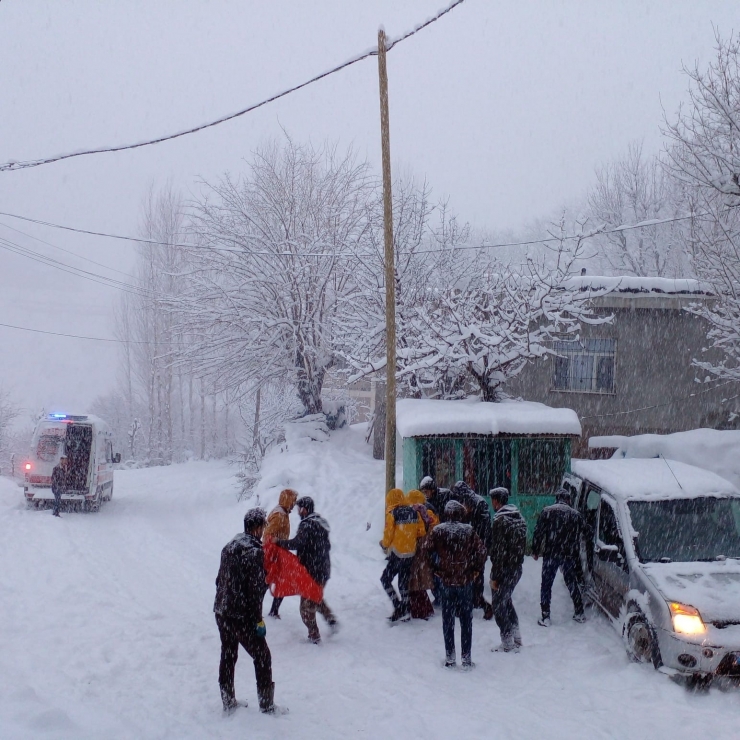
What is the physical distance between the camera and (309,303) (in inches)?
796

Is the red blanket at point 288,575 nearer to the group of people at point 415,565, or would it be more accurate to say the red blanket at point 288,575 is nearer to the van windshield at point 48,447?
the group of people at point 415,565

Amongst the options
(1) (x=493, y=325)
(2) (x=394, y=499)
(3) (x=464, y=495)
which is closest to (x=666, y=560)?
(3) (x=464, y=495)

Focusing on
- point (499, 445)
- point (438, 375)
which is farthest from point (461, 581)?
point (438, 375)

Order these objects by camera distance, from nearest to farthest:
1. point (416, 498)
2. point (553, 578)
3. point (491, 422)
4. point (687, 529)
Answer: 1. point (687, 529)
2. point (553, 578)
3. point (416, 498)
4. point (491, 422)

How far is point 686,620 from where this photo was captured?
6.05 metres

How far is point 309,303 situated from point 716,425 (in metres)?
11.4

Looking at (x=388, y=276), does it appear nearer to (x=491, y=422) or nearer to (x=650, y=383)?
(x=491, y=422)

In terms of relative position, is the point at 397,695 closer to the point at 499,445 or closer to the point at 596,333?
the point at 499,445

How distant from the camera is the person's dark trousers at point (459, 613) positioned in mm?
6629

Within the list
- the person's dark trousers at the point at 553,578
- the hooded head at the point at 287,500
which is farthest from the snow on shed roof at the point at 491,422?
the hooded head at the point at 287,500

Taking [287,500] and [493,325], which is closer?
[287,500]

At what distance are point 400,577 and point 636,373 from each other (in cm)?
1142

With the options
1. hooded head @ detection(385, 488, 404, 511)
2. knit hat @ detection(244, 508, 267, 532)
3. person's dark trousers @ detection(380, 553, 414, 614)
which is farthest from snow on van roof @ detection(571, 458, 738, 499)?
knit hat @ detection(244, 508, 267, 532)

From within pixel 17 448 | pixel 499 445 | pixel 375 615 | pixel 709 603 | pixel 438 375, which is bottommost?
pixel 17 448
